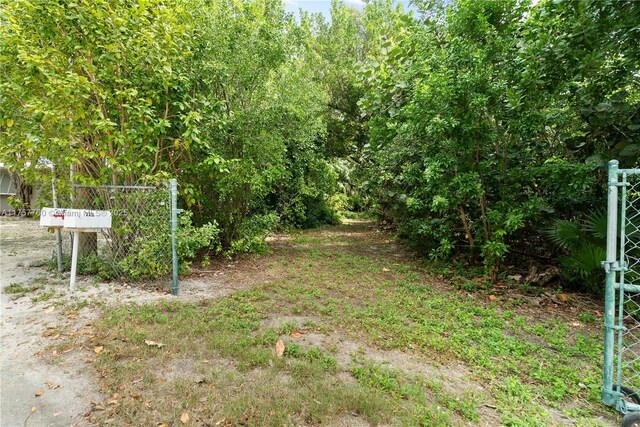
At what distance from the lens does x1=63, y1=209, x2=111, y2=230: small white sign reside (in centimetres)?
388

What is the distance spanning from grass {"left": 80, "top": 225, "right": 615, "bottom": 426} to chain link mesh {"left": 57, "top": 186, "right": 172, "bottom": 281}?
819 mm

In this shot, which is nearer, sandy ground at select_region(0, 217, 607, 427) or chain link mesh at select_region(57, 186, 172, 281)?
sandy ground at select_region(0, 217, 607, 427)

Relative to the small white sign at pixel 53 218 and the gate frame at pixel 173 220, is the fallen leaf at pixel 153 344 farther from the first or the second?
the small white sign at pixel 53 218

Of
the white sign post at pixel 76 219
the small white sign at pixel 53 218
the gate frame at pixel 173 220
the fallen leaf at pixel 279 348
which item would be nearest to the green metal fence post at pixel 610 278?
the fallen leaf at pixel 279 348

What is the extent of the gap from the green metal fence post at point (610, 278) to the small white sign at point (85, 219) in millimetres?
4850

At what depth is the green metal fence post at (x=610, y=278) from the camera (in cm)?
214

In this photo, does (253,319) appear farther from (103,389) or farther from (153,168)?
(153,168)

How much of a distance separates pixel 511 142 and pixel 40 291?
21.8ft

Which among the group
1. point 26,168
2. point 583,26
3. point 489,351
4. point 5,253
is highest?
point 583,26

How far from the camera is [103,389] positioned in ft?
7.46

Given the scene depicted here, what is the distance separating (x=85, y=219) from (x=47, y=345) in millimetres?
1557

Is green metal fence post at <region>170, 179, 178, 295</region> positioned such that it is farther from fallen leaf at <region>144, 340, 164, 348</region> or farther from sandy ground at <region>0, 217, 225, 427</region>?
fallen leaf at <region>144, 340, 164, 348</region>

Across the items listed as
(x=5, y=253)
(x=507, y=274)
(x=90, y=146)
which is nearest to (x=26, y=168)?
(x=90, y=146)

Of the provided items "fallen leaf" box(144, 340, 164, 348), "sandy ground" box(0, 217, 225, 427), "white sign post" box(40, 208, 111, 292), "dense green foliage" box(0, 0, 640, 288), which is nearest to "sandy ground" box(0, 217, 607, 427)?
"sandy ground" box(0, 217, 225, 427)
